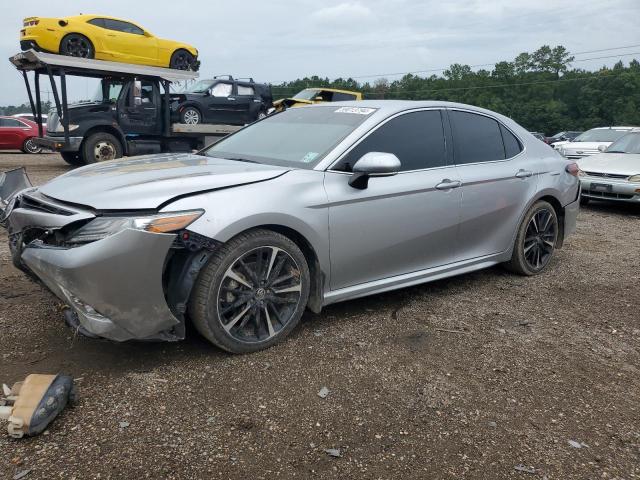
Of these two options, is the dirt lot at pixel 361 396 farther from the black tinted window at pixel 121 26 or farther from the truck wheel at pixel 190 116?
the truck wheel at pixel 190 116

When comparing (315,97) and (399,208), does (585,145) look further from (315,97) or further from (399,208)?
(399,208)

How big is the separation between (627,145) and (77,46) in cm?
1167

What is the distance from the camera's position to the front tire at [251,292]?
3029 mm

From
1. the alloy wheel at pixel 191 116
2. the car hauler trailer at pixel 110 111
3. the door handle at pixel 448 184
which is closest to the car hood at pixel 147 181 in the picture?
the door handle at pixel 448 184

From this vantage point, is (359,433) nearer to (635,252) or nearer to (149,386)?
(149,386)

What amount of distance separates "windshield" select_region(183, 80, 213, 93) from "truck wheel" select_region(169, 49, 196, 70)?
935 mm

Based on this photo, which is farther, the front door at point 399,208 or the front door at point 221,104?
the front door at point 221,104

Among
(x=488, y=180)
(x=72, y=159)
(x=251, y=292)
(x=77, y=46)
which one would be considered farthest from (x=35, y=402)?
(x=72, y=159)

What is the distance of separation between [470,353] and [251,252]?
1533 mm

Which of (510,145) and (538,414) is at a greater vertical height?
(510,145)

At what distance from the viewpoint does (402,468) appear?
91.8 inches

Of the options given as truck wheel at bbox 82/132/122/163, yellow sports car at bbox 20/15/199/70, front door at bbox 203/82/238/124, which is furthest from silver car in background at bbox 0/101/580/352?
front door at bbox 203/82/238/124

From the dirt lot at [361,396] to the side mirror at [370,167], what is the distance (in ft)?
3.34

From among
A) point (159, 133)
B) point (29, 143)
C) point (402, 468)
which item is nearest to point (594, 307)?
point (402, 468)
